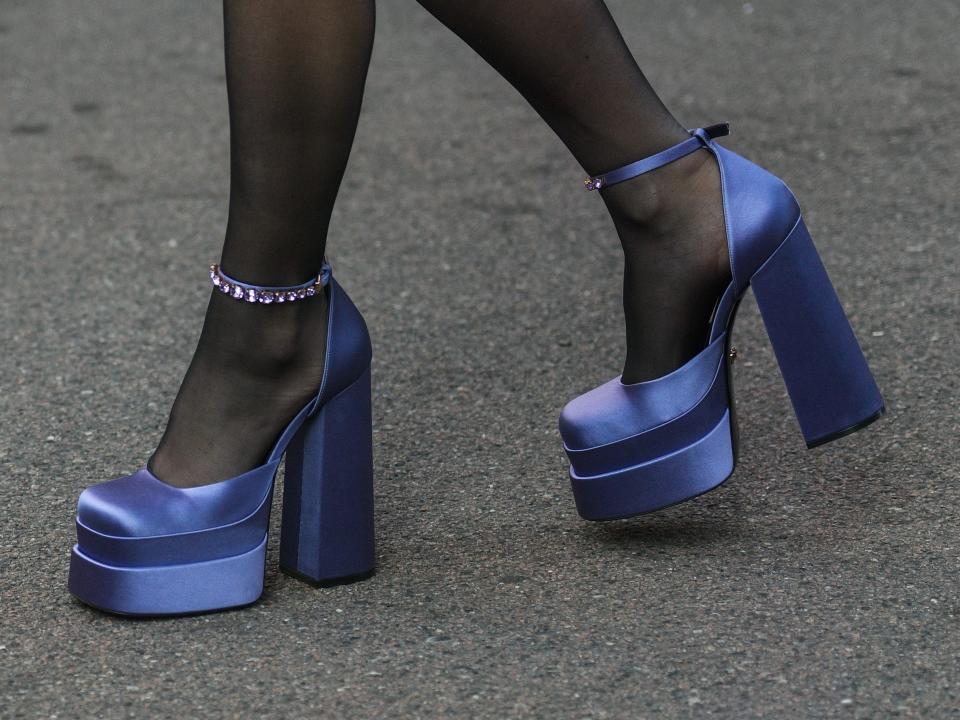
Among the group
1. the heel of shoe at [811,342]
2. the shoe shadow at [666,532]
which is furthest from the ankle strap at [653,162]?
the shoe shadow at [666,532]

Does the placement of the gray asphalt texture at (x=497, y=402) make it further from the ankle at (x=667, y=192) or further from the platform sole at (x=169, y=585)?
the ankle at (x=667, y=192)

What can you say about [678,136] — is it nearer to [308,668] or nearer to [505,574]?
[505,574]

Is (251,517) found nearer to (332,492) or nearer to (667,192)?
(332,492)

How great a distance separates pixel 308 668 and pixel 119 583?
21 cm

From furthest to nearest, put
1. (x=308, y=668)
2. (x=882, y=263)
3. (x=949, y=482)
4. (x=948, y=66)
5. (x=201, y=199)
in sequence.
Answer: (x=948, y=66) < (x=201, y=199) < (x=882, y=263) < (x=949, y=482) < (x=308, y=668)

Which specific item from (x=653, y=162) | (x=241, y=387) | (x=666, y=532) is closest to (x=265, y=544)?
(x=241, y=387)

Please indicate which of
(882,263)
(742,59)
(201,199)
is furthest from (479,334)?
(742,59)

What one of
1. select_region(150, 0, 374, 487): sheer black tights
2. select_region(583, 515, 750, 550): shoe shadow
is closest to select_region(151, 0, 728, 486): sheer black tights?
select_region(150, 0, 374, 487): sheer black tights

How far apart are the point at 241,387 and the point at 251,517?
0.12 meters

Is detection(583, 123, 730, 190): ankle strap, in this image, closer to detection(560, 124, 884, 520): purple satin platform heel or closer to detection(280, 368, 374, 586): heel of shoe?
detection(560, 124, 884, 520): purple satin platform heel

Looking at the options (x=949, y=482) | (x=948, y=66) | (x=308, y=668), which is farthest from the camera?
(x=948, y=66)

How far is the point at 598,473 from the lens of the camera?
1389 millimetres

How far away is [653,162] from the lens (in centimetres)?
134

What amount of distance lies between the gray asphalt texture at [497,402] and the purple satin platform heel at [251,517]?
32 mm
